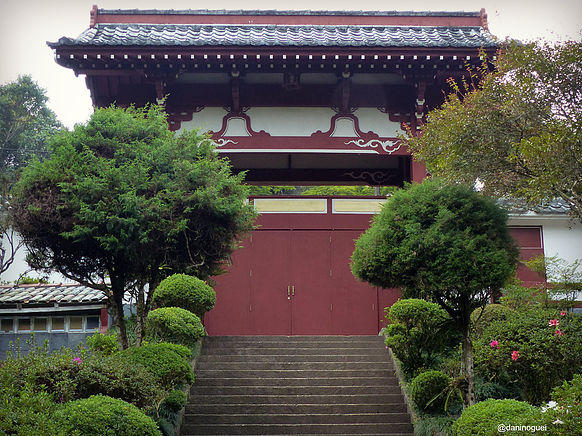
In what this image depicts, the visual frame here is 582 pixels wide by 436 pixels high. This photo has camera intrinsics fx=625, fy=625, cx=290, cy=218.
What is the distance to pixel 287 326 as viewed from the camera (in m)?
12.1

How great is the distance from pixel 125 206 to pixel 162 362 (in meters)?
1.95

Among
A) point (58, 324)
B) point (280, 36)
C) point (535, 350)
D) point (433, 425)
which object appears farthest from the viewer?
point (280, 36)

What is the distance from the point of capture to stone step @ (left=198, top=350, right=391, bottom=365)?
10.4 meters

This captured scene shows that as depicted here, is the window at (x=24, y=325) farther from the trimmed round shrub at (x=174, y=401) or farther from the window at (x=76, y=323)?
the trimmed round shrub at (x=174, y=401)

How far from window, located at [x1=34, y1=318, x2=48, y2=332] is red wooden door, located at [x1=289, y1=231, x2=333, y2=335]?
453 cm

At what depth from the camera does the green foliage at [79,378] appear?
6105 mm

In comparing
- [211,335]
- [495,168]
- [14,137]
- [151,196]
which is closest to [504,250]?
[495,168]

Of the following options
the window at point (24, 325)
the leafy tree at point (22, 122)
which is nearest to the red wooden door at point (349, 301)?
the window at point (24, 325)

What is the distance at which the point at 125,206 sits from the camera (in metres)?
7.70

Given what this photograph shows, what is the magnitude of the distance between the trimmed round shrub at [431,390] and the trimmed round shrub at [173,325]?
126 inches

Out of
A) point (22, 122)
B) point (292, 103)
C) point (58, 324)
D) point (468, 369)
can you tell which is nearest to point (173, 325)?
point (58, 324)

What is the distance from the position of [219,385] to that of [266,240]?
139 inches

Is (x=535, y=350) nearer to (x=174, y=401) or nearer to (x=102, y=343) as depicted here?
(x=174, y=401)

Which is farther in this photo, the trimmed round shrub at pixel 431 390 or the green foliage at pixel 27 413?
the trimmed round shrub at pixel 431 390
